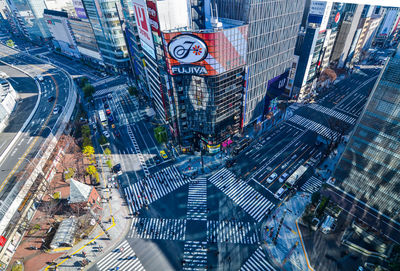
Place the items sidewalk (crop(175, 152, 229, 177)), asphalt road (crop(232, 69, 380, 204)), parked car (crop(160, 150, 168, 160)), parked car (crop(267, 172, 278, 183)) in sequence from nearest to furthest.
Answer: parked car (crop(267, 172, 278, 183))
asphalt road (crop(232, 69, 380, 204))
sidewalk (crop(175, 152, 229, 177))
parked car (crop(160, 150, 168, 160))

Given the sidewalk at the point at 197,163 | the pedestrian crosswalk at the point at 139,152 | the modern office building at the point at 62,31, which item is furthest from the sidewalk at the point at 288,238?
the modern office building at the point at 62,31

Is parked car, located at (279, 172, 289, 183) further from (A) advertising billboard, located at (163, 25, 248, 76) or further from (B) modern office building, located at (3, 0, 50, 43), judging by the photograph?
(B) modern office building, located at (3, 0, 50, 43)

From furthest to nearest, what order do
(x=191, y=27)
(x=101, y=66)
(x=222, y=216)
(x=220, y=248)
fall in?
(x=101, y=66), (x=191, y=27), (x=222, y=216), (x=220, y=248)

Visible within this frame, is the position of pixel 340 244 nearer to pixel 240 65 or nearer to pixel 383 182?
pixel 383 182

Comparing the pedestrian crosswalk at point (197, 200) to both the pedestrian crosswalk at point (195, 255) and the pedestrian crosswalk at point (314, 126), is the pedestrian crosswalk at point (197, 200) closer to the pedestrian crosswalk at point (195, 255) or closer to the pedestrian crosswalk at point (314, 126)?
the pedestrian crosswalk at point (195, 255)

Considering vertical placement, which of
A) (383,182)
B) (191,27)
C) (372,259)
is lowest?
(372,259)

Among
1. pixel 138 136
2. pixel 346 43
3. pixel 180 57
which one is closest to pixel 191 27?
pixel 180 57

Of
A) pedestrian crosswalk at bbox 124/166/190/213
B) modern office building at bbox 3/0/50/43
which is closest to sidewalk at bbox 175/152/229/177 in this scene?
pedestrian crosswalk at bbox 124/166/190/213
